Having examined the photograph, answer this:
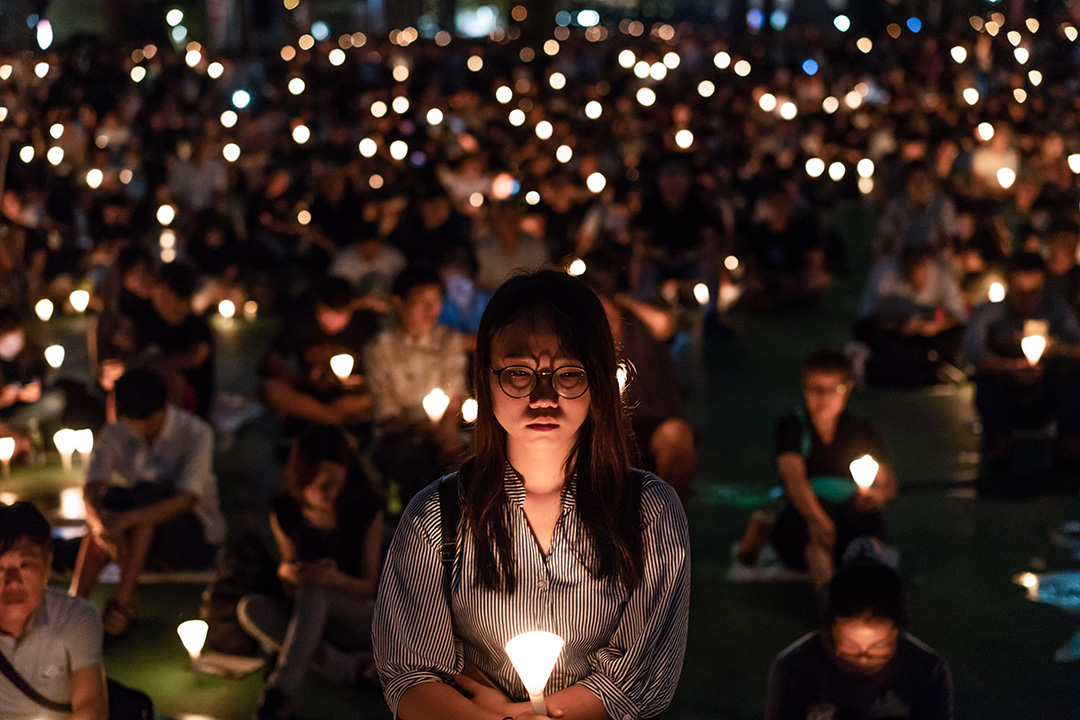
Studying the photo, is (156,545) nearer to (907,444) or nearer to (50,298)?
(907,444)

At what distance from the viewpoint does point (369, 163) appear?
12672mm

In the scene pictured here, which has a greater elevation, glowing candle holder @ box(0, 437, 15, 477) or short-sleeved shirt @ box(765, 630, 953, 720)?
glowing candle holder @ box(0, 437, 15, 477)

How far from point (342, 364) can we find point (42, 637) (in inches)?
106

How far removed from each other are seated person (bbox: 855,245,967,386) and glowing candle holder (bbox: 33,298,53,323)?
577cm

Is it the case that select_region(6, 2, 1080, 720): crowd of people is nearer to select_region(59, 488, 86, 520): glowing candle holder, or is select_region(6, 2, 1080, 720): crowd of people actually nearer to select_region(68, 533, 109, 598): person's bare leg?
select_region(68, 533, 109, 598): person's bare leg

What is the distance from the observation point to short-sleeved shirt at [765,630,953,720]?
10.9 feet

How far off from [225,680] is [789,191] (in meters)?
7.33

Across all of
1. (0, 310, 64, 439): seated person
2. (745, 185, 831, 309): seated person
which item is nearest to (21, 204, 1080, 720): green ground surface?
(0, 310, 64, 439): seated person

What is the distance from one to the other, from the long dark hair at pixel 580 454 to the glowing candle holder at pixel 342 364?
12.4 feet

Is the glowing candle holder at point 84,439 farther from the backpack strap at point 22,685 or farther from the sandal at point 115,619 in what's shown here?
the backpack strap at point 22,685

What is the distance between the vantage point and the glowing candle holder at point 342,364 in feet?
19.1

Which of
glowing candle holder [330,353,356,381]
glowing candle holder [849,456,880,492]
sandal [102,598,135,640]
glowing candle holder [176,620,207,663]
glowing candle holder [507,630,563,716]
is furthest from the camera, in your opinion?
glowing candle holder [330,353,356,381]

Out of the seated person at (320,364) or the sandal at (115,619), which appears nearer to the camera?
the sandal at (115,619)

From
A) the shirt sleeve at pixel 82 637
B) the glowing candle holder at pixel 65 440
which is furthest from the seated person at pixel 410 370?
the shirt sleeve at pixel 82 637
